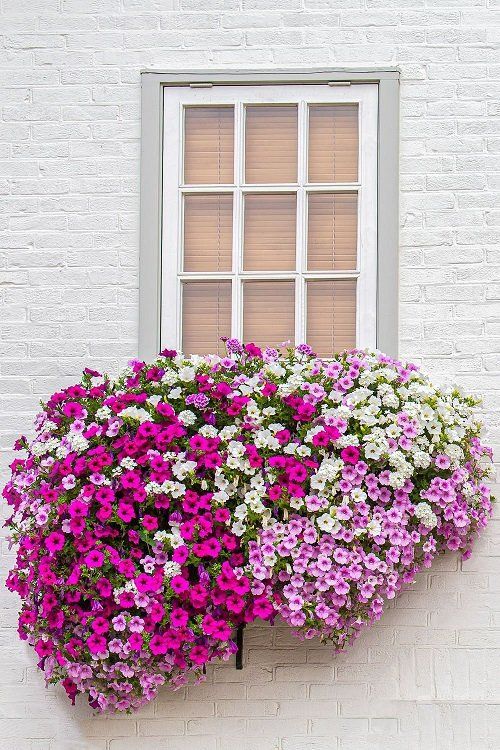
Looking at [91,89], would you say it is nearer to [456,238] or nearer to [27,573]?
[456,238]

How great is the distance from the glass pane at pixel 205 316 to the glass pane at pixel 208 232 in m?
0.08

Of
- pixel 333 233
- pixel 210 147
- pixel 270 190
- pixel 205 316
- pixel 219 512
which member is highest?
pixel 210 147

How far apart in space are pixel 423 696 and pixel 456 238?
1.72 m

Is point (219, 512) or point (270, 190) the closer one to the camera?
point (219, 512)

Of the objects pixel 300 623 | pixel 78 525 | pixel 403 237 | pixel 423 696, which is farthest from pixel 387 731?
pixel 403 237

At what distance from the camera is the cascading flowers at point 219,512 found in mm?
4047

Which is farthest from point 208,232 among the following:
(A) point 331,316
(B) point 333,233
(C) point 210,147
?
(A) point 331,316

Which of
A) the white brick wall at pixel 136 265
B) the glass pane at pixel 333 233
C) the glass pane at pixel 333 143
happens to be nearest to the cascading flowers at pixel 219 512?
the white brick wall at pixel 136 265

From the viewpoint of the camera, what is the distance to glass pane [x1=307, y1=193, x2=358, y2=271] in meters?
4.71

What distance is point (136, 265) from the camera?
15.5 feet

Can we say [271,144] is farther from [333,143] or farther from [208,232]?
[208,232]

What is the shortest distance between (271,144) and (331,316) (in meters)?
0.73

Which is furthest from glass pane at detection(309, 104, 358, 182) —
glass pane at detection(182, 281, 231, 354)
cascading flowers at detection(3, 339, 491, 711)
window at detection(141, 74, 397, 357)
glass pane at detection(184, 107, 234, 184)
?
cascading flowers at detection(3, 339, 491, 711)

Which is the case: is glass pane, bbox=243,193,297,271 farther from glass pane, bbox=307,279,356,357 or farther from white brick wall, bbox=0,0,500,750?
white brick wall, bbox=0,0,500,750
